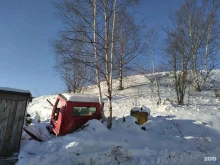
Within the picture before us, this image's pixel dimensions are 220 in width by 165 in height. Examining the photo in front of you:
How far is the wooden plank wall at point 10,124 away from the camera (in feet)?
18.7

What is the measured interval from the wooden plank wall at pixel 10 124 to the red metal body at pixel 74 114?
1.42 metres

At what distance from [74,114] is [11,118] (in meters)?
2.22

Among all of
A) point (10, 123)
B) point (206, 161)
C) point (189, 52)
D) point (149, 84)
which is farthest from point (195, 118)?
point (149, 84)

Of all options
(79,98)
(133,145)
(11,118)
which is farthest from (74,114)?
(133,145)

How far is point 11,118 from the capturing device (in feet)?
19.2

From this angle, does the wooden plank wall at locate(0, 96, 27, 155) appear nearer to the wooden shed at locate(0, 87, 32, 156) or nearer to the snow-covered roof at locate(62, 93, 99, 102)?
the wooden shed at locate(0, 87, 32, 156)

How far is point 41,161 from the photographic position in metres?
4.73

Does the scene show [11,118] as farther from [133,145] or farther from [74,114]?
[133,145]

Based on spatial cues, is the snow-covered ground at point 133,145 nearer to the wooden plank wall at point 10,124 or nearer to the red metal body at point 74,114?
the wooden plank wall at point 10,124

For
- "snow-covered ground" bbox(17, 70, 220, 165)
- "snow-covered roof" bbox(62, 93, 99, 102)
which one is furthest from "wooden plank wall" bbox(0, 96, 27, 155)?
"snow-covered roof" bbox(62, 93, 99, 102)

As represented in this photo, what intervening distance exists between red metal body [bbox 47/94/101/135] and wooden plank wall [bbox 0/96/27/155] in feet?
4.64

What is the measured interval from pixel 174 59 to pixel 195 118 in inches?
202

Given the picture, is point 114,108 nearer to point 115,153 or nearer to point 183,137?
point 183,137

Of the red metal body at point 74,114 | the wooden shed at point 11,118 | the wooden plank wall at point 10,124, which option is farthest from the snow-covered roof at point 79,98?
the wooden plank wall at point 10,124
